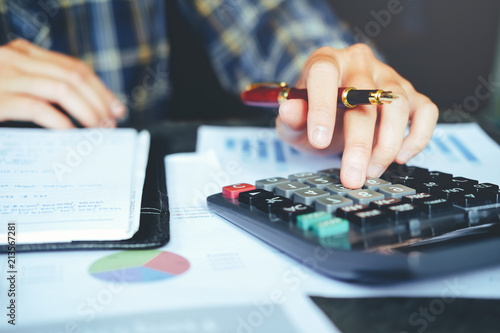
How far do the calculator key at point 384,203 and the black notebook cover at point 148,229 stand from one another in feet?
0.51

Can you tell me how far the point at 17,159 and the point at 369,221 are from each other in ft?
1.20

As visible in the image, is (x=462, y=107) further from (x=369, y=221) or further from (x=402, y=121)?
(x=369, y=221)

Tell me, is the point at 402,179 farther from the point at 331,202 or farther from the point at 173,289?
the point at 173,289

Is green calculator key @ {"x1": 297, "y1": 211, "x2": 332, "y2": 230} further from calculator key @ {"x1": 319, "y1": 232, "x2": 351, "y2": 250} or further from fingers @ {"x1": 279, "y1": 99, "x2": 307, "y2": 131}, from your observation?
fingers @ {"x1": 279, "y1": 99, "x2": 307, "y2": 131}

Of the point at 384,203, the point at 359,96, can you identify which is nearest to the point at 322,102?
the point at 359,96

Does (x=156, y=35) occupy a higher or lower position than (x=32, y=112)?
higher

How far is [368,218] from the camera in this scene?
1.05ft

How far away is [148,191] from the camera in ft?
1.44

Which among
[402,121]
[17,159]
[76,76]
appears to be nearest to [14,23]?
[76,76]

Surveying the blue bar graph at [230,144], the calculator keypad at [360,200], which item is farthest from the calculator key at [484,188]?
the blue bar graph at [230,144]

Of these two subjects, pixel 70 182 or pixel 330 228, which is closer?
pixel 330 228

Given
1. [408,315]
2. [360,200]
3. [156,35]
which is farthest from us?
[156,35]

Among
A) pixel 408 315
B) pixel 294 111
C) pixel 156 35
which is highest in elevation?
pixel 156 35

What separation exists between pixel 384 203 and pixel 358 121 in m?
0.13
